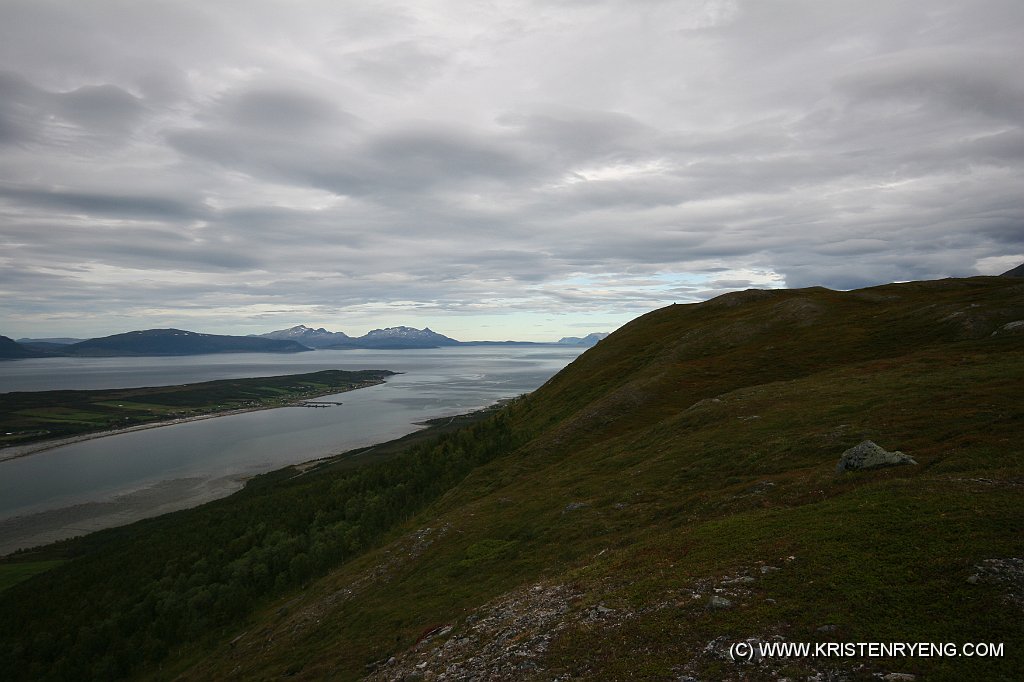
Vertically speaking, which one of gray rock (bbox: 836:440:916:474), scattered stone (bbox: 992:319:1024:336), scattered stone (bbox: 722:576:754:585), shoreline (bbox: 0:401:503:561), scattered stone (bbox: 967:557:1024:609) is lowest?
shoreline (bbox: 0:401:503:561)

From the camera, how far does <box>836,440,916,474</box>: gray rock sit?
76.4ft

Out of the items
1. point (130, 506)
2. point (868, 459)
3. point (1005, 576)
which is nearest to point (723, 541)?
point (1005, 576)

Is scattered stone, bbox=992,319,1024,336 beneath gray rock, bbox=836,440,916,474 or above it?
above

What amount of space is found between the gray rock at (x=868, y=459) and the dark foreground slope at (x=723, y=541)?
696 mm

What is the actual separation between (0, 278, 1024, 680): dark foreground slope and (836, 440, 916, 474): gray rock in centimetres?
70

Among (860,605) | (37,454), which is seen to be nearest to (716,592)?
(860,605)

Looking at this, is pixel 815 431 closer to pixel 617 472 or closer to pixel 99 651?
pixel 617 472

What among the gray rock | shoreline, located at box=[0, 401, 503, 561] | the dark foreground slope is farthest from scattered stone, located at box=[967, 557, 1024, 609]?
shoreline, located at box=[0, 401, 503, 561]

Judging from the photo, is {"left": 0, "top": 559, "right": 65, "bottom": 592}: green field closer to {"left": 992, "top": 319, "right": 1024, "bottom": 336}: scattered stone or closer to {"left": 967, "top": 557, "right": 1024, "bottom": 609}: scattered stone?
{"left": 967, "top": 557, "right": 1024, "bottom": 609}: scattered stone

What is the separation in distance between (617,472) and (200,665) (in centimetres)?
4136

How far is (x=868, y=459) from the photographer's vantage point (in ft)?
77.2

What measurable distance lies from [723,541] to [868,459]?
9.72 metres

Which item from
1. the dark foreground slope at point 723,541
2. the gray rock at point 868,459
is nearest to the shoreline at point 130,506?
the dark foreground slope at point 723,541

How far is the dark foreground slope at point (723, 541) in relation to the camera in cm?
1379
